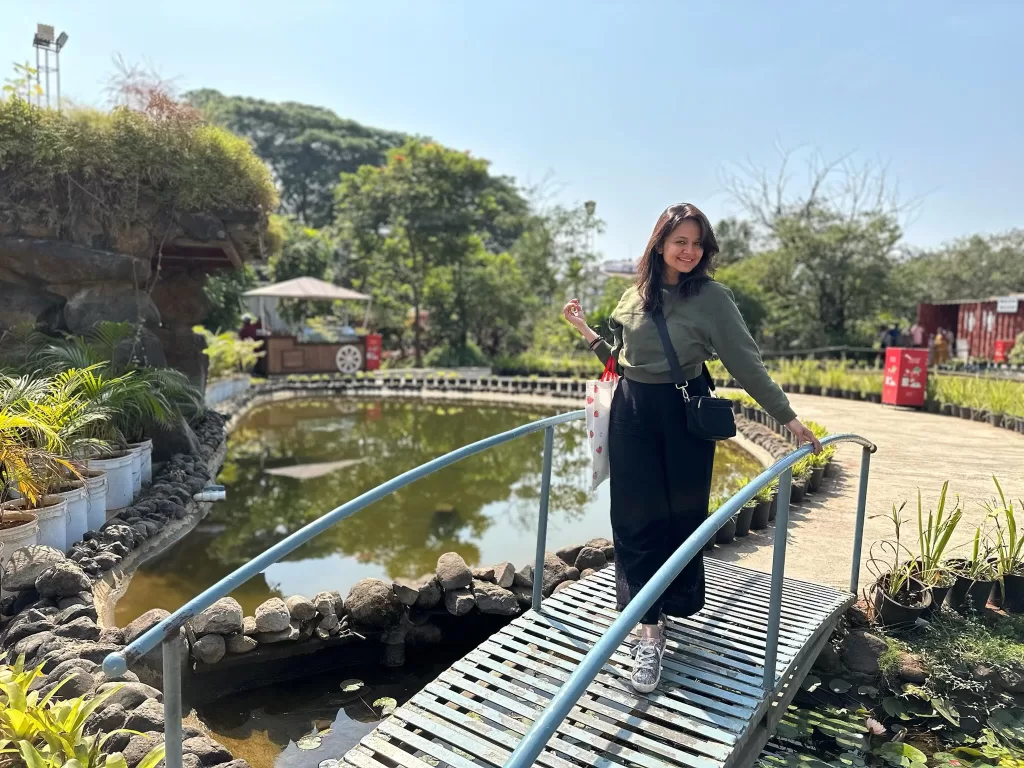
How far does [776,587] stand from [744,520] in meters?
2.21

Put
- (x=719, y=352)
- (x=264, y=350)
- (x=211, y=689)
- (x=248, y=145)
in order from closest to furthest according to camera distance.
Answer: (x=719, y=352)
(x=211, y=689)
(x=248, y=145)
(x=264, y=350)

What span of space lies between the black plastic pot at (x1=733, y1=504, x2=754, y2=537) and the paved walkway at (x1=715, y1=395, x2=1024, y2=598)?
0.07 metres

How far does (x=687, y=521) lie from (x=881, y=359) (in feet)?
61.9

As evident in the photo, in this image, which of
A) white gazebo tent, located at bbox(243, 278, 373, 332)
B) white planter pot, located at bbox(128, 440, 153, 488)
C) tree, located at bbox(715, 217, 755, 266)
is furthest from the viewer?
tree, located at bbox(715, 217, 755, 266)

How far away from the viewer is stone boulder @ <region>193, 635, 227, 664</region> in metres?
3.08

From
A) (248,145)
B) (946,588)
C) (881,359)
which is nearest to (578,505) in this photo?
(946,588)

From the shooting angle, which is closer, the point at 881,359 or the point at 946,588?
the point at 946,588

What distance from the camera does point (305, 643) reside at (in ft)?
11.0

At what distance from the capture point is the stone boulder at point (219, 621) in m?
3.13

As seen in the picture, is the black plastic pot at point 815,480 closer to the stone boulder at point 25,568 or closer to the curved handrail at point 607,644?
the curved handrail at point 607,644

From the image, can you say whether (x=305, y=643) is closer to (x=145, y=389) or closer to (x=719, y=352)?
(x=719, y=352)


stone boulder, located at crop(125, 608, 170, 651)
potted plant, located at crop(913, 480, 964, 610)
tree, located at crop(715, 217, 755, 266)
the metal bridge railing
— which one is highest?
tree, located at crop(715, 217, 755, 266)

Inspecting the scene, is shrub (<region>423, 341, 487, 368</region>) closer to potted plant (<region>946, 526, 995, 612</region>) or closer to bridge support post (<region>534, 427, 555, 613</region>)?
bridge support post (<region>534, 427, 555, 613</region>)

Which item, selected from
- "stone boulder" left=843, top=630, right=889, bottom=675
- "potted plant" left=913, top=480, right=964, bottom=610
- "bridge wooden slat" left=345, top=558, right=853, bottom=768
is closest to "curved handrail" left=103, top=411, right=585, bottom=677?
"bridge wooden slat" left=345, top=558, right=853, bottom=768
